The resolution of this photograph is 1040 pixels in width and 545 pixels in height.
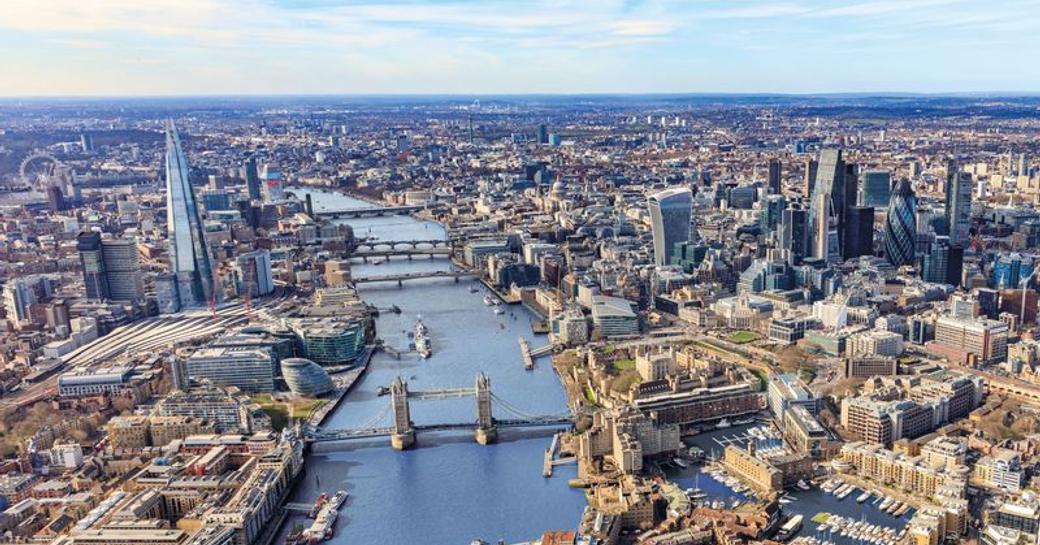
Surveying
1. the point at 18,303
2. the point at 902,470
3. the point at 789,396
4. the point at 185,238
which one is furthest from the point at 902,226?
the point at 18,303

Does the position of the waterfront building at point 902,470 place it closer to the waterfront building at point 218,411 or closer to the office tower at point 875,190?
the waterfront building at point 218,411

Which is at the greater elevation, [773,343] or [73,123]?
[73,123]

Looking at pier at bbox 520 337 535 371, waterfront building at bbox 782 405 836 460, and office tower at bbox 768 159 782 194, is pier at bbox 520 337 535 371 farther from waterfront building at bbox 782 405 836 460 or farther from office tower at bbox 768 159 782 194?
office tower at bbox 768 159 782 194

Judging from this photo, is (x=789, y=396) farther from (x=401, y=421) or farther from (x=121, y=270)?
(x=121, y=270)

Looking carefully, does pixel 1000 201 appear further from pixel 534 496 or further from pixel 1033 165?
pixel 534 496

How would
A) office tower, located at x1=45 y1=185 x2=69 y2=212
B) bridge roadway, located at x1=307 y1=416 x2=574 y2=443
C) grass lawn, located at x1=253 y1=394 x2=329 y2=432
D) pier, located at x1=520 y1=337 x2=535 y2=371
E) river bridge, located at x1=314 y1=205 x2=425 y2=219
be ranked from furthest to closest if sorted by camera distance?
river bridge, located at x1=314 y1=205 x2=425 y2=219 < office tower, located at x1=45 y1=185 x2=69 y2=212 < pier, located at x1=520 y1=337 x2=535 y2=371 < grass lawn, located at x1=253 y1=394 x2=329 y2=432 < bridge roadway, located at x1=307 y1=416 x2=574 y2=443

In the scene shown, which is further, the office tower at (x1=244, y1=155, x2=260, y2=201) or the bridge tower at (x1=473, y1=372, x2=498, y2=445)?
the office tower at (x1=244, y1=155, x2=260, y2=201)

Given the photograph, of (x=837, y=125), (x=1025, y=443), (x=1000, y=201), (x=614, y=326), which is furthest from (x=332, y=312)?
(x=837, y=125)

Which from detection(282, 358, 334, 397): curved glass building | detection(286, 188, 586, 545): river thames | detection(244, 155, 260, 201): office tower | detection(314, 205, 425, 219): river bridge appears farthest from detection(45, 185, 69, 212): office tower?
detection(282, 358, 334, 397): curved glass building
